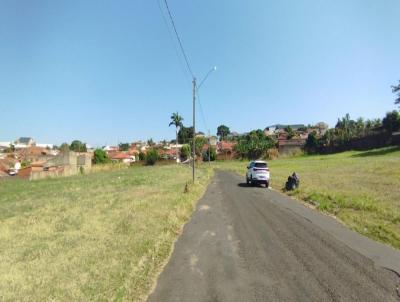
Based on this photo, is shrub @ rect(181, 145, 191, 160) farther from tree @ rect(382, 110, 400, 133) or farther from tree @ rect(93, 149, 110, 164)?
tree @ rect(382, 110, 400, 133)

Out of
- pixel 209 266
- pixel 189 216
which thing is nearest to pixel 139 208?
pixel 189 216

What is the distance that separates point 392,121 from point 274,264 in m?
91.6

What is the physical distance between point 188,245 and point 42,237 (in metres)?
5.05

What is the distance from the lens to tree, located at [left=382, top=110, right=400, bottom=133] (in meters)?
89.9

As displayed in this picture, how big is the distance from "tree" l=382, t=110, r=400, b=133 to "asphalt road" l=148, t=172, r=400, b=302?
272ft

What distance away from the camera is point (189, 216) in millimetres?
17703

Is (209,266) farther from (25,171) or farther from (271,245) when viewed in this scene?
(25,171)

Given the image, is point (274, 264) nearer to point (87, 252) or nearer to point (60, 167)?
point (87, 252)

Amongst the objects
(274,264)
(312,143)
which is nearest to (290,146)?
Result: (312,143)

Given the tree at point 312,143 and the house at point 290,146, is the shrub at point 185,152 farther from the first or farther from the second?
the tree at point 312,143

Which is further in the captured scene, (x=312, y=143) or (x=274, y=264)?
(x=312, y=143)

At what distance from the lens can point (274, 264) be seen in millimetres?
Result: 9789

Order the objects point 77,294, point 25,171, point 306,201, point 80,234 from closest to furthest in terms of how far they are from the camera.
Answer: point 77,294 < point 80,234 < point 306,201 < point 25,171

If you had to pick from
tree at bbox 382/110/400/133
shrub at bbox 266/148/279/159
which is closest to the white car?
tree at bbox 382/110/400/133
